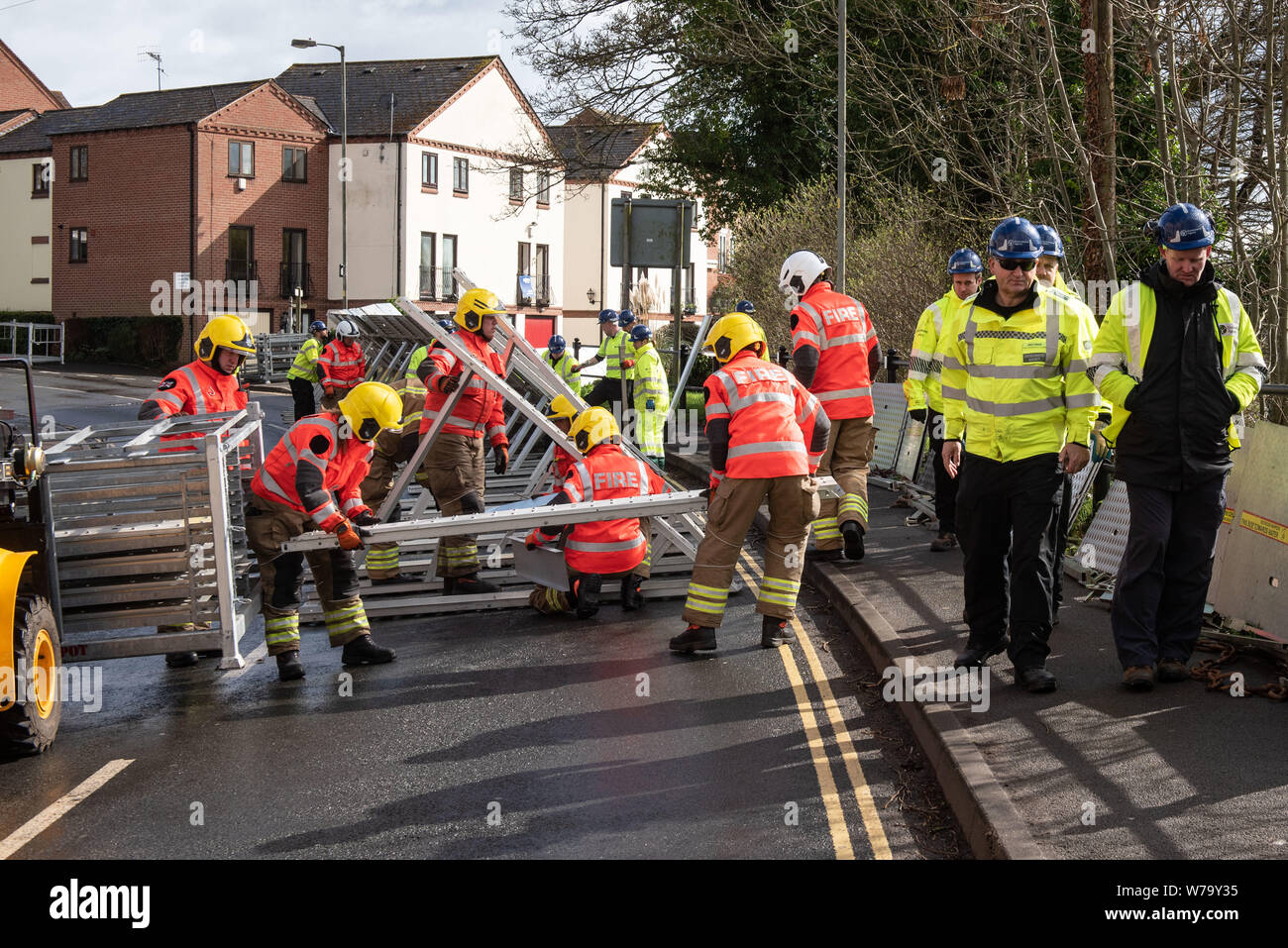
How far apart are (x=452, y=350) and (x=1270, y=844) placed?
21.4ft

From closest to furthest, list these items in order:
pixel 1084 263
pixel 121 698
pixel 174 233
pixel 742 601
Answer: pixel 121 698, pixel 742 601, pixel 1084 263, pixel 174 233

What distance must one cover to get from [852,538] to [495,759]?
16.6 feet

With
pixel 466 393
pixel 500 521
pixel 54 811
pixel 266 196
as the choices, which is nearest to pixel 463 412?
pixel 466 393

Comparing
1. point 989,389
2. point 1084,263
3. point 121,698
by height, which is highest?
point 1084,263

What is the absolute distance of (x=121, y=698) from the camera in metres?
7.65

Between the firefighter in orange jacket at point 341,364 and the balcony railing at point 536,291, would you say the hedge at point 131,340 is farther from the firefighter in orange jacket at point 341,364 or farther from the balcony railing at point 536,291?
the firefighter in orange jacket at point 341,364

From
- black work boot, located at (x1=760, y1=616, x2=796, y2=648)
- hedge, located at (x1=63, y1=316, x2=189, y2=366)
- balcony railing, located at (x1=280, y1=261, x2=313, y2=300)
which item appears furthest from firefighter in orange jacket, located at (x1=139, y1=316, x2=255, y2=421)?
balcony railing, located at (x1=280, y1=261, x2=313, y2=300)

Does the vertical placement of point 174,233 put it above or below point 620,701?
above

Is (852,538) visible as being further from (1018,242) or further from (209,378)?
(209,378)

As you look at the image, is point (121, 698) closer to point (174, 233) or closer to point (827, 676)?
point (827, 676)

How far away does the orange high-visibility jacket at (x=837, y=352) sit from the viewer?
10.8 metres

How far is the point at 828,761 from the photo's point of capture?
6418mm

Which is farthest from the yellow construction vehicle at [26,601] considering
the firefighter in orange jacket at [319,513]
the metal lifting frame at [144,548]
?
the firefighter in orange jacket at [319,513]
